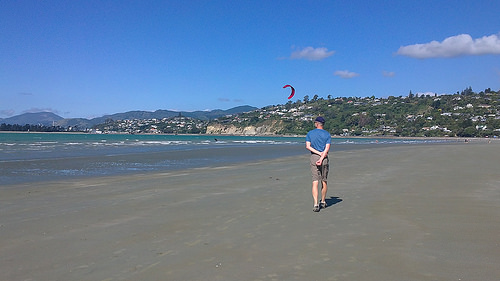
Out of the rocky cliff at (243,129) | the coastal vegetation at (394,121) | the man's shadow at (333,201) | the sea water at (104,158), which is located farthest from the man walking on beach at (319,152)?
the rocky cliff at (243,129)

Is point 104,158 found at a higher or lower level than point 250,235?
lower

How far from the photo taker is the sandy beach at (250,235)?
155 inches

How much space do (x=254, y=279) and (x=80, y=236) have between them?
285cm

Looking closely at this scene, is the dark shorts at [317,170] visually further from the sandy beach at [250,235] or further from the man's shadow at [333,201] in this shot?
the man's shadow at [333,201]

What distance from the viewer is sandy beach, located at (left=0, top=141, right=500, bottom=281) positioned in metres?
3.94

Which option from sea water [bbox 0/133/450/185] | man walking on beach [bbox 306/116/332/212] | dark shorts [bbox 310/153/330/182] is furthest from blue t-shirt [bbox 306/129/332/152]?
sea water [bbox 0/133/450/185]

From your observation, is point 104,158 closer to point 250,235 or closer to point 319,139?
point 319,139

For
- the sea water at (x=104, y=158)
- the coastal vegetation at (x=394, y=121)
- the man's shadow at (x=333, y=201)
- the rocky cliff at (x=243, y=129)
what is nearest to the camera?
the man's shadow at (x=333, y=201)

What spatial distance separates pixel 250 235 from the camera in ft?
17.3

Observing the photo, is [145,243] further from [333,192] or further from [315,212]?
[333,192]

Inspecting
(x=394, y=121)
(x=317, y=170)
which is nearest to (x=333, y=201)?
(x=317, y=170)

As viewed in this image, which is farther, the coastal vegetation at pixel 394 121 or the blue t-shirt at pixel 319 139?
the coastal vegetation at pixel 394 121

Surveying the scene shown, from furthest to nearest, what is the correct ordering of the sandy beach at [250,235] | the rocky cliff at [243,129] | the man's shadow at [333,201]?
the rocky cliff at [243,129] → the man's shadow at [333,201] → the sandy beach at [250,235]

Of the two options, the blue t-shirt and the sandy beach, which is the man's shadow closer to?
the sandy beach
